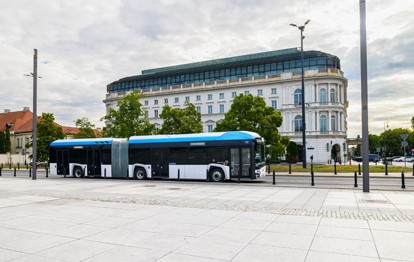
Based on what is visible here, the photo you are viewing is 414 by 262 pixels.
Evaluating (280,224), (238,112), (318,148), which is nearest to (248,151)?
(280,224)

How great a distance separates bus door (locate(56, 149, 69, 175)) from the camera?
27.4m

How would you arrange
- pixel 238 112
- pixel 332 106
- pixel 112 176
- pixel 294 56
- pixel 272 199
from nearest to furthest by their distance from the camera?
pixel 272 199, pixel 112 176, pixel 238 112, pixel 332 106, pixel 294 56

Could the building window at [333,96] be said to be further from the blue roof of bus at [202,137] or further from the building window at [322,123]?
the blue roof of bus at [202,137]

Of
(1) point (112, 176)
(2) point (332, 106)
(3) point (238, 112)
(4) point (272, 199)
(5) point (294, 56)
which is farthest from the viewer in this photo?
(5) point (294, 56)

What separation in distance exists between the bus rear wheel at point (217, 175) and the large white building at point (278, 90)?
40.5 metres

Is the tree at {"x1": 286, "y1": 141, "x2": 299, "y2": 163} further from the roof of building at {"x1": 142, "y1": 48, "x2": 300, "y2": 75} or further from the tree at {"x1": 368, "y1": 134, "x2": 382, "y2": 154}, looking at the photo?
the tree at {"x1": 368, "y1": 134, "x2": 382, "y2": 154}

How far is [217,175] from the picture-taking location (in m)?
21.8

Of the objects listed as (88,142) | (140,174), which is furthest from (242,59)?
(140,174)

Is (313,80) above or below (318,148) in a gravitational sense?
above

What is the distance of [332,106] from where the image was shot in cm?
6662

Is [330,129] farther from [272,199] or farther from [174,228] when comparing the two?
[174,228]

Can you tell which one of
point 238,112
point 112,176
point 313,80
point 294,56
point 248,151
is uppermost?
point 294,56

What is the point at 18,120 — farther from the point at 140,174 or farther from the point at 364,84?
the point at 364,84

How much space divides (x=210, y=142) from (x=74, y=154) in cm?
1195
